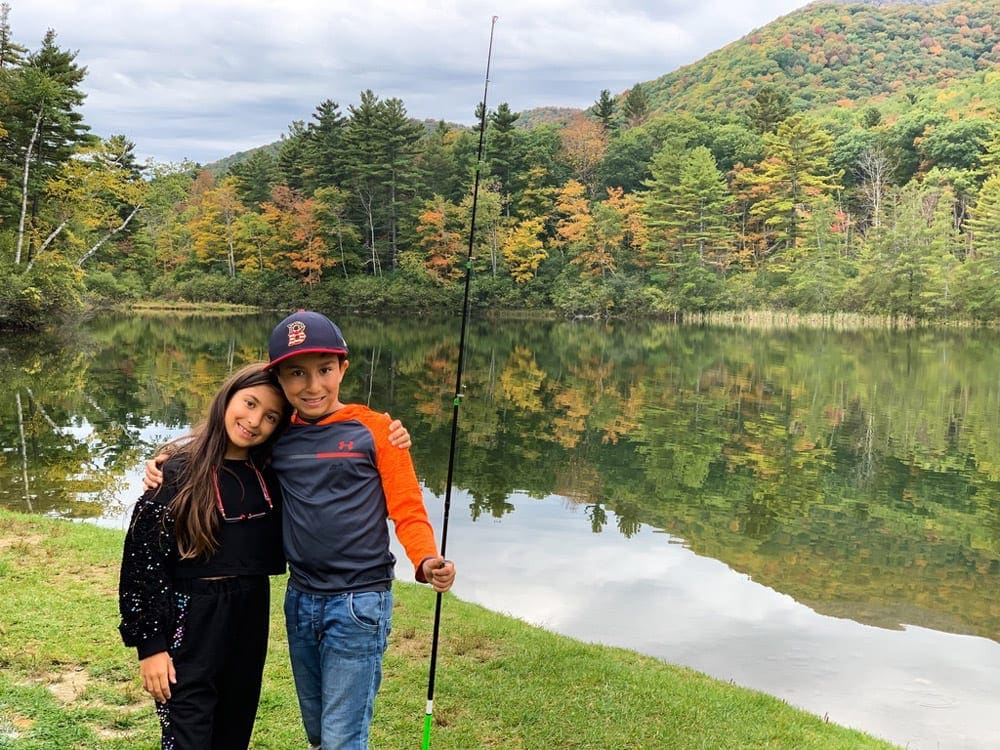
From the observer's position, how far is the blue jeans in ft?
7.27

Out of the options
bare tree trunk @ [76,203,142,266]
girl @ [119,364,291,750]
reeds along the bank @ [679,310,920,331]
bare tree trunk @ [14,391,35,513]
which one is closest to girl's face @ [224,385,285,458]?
girl @ [119,364,291,750]

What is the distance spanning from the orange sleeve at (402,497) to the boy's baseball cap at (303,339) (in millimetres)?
252

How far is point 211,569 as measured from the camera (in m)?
2.18

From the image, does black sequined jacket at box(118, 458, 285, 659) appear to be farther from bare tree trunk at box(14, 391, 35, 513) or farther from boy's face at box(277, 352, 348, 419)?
bare tree trunk at box(14, 391, 35, 513)

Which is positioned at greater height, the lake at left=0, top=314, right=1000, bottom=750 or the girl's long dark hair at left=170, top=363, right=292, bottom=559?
the girl's long dark hair at left=170, top=363, right=292, bottom=559

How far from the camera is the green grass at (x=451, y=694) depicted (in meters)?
3.55

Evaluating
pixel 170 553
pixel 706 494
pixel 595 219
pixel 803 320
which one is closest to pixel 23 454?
A: pixel 706 494

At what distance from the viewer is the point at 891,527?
9602mm

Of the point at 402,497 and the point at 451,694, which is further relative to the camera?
the point at 451,694

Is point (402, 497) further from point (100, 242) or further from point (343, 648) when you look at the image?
point (100, 242)

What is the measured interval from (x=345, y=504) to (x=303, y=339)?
0.48 metres

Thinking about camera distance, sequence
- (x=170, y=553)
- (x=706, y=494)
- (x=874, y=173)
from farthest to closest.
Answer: (x=874, y=173) < (x=706, y=494) < (x=170, y=553)

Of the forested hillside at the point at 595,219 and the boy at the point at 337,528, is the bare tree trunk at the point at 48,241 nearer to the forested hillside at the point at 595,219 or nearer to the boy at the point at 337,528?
the forested hillside at the point at 595,219

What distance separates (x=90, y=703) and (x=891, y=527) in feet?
29.1
